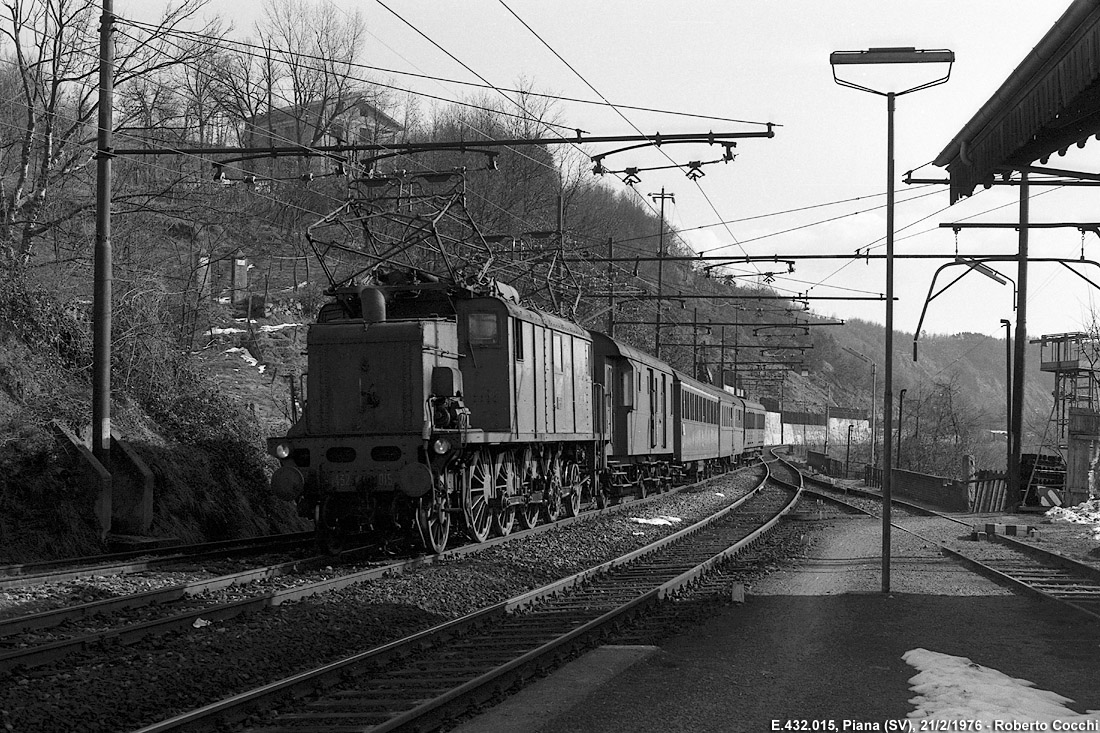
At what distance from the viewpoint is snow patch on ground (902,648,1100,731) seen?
22.3 ft

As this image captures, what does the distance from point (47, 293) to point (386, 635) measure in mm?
13886

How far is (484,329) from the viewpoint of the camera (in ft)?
55.0

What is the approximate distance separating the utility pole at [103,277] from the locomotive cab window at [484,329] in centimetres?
575

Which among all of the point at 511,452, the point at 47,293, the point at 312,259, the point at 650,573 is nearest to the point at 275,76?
the point at 312,259

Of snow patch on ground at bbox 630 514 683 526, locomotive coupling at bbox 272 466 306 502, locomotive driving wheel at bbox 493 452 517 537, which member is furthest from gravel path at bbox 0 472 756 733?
snow patch on ground at bbox 630 514 683 526

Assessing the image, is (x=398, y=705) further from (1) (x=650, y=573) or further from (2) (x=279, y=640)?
(1) (x=650, y=573)

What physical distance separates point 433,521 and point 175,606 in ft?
16.1

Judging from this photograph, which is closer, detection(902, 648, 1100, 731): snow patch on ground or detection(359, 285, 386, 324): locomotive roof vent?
detection(902, 648, 1100, 731): snow patch on ground

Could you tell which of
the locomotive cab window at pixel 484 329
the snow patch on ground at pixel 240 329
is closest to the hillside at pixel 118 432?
the locomotive cab window at pixel 484 329

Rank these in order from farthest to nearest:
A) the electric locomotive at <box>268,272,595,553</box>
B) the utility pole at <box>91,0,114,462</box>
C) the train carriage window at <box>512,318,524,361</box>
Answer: the train carriage window at <box>512,318,524,361</box> < the utility pole at <box>91,0,114,462</box> < the electric locomotive at <box>268,272,595,553</box>

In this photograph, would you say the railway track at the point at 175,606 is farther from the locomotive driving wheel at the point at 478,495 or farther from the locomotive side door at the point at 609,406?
the locomotive side door at the point at 609,406

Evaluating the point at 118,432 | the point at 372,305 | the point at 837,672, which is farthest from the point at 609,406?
the point at 837,672

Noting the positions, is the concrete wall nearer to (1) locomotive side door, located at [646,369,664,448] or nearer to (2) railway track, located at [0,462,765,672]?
(1) locomotive side door, located at [646,369,664,448]

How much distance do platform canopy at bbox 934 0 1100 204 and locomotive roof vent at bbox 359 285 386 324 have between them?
7.96 meters
